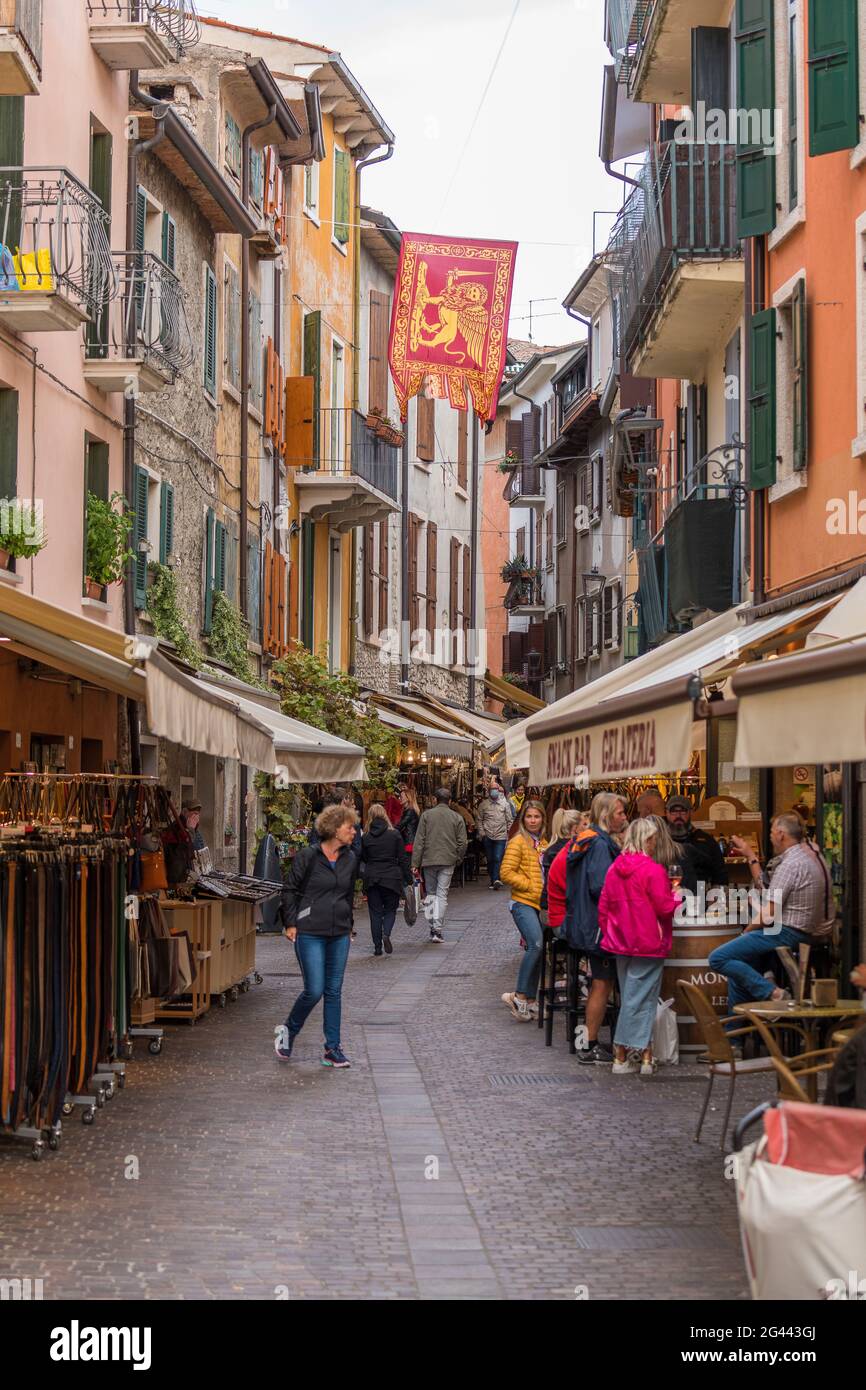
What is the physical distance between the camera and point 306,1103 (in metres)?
11.6

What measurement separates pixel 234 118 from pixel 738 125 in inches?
522

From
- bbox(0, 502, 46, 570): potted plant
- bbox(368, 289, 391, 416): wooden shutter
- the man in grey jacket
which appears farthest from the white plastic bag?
bbox(368, 289, 391, 416): wooden shutter

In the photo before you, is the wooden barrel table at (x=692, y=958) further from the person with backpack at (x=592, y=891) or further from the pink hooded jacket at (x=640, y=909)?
the pink hooded jacket at (x=640, y=909)

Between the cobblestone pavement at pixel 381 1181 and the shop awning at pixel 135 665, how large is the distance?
2.21 meters

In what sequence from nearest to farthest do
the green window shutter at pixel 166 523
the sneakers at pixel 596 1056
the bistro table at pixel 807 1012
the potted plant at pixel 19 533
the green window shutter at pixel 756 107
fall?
1. the bistro table at pixel 807 1012
2. the sneakers at pixel 596 1056
3. the potted plant at pixel 19 533
4. the green window shutter at pixel 756 107
5. the green window shutter at pixel 166 523

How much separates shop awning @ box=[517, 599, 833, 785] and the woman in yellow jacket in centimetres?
243

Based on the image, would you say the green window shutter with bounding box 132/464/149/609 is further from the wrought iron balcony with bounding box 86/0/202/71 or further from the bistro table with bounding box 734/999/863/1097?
the bistro table with bounding box 734/999/863/1097

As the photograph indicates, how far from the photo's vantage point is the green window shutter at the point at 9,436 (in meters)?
17.0

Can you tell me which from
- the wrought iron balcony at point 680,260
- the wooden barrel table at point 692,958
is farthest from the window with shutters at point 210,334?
the wooden barrel table at point 692,958

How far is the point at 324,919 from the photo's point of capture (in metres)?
13.2

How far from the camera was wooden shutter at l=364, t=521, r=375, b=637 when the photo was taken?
130 feet

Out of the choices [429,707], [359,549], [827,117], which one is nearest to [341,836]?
[827,117]

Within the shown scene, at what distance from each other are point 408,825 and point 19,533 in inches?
581
